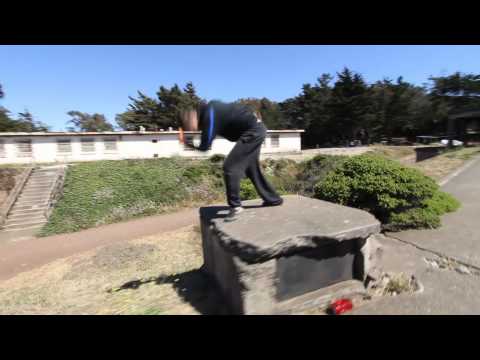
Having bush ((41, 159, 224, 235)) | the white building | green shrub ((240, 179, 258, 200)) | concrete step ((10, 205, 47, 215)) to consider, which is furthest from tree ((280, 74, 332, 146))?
concrete step ((10, 205, 47, 215))

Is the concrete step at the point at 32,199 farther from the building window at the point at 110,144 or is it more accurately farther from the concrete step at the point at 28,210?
the building window at the point at 110,144

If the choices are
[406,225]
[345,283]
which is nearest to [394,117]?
[406,225]

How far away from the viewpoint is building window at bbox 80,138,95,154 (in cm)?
2138

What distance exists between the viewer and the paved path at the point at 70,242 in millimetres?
6953

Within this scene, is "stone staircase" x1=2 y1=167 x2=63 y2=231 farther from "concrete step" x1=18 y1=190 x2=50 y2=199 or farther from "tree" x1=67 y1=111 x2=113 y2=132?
"tree" x1=67 y1=111 x2=113 y2=132

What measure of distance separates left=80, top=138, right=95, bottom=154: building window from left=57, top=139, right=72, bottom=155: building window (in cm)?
93

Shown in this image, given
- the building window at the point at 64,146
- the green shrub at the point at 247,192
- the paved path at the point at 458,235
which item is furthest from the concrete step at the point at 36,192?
the paved path at the point at 458,235

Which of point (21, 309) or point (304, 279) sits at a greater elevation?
point (304, 279)

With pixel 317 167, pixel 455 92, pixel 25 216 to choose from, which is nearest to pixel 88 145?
pixel 25 216

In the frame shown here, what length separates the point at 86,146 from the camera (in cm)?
2150

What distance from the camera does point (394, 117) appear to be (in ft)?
127

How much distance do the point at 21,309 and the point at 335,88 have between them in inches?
1606
